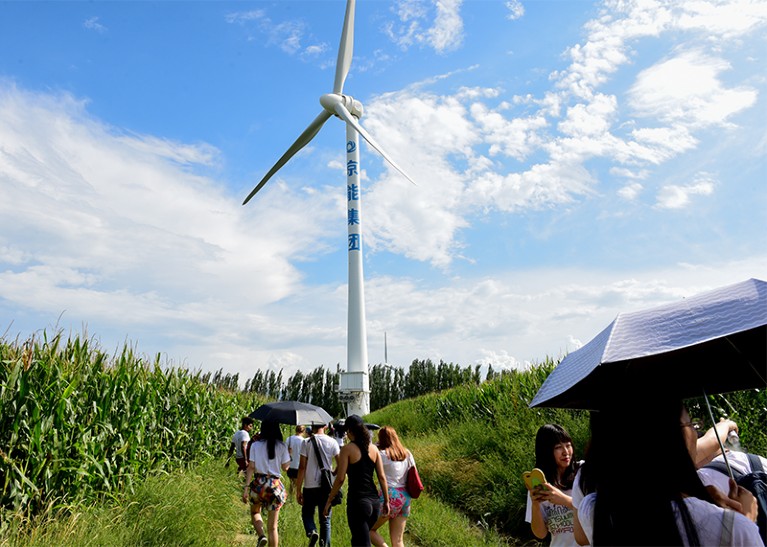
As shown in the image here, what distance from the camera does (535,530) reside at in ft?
13.5

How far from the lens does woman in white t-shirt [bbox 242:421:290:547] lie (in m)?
7.60

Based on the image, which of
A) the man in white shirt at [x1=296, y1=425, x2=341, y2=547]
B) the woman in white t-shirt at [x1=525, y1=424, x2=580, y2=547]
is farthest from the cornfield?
the woman in white t-shirt at [x1=525, y1=424, x2=580, y2=547]

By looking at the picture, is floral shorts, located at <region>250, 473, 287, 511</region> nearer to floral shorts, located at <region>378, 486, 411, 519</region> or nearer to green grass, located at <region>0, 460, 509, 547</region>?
green grass, located at <region>0, 460, 509, 547</region>

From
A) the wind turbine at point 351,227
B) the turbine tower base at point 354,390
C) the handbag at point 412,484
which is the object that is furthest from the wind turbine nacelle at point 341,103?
the handbag at point 412,484

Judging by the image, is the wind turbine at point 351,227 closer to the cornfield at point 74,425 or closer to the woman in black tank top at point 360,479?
the cornfield at point 74,425

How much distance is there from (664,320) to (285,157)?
96.6 ft

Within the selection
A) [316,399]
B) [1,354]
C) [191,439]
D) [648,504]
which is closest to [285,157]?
[191,439]

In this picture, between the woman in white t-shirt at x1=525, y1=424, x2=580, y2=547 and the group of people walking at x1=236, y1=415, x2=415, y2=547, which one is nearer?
the woman in white t-shirt at x1=525, y1=424, x2=580, y2=547

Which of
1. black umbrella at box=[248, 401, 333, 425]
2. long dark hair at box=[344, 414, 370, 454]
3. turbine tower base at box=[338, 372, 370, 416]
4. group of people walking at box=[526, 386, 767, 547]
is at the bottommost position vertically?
group of people walking at box=[526, 386, 767, 547]

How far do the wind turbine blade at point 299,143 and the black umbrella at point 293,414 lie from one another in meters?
22.0

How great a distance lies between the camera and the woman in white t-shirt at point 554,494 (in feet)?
12.1

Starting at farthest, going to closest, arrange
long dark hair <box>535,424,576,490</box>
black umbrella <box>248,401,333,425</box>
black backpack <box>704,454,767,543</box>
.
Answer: black umbrella <box>248,401,333,425</box> → long dark hair <box>535,424,576,490</box> → black backpack <box>704,454,767,543</box>

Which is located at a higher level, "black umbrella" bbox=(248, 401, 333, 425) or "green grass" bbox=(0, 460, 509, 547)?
"black umbrella" bbox=(248, 401, 333, 425)

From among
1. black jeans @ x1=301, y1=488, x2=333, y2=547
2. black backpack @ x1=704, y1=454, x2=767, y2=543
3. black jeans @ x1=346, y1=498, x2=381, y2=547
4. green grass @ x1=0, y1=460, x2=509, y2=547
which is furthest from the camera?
black jeans @ x1=301, y1=488, x2=333, y2=547
